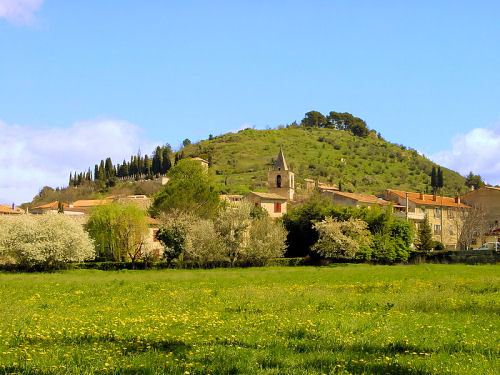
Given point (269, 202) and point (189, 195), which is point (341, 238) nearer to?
point (189, 195)

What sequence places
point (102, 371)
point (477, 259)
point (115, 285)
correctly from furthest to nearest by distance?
point (477, 259), point (115, 285), point (102, 371)

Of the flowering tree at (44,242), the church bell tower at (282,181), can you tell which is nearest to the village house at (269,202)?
the church bell tower at (282,181)

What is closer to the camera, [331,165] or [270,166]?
[270,166]

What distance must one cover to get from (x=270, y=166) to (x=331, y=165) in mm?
20604

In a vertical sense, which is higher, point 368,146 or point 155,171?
point 368,146

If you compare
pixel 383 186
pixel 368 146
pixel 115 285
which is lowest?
pixel 115 285

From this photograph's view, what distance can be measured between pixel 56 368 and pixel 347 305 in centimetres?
1209

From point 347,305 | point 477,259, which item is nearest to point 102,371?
point 347,305

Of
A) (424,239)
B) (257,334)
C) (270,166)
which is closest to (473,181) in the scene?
(270,166)

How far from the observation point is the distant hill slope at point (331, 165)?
144 meters

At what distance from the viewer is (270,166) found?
159 m

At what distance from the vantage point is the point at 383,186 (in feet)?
469

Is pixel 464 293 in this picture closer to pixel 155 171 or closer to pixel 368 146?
pixel 155 171

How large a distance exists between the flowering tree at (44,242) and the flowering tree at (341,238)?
26.1 m
